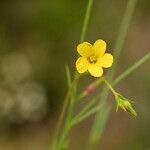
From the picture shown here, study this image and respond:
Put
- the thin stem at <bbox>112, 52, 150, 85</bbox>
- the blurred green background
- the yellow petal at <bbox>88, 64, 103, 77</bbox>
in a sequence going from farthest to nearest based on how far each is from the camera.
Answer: the blurred green background → the thin stem at <bbox>112, 52, 150, 85</bbox> → the yellow petal at <bbox>88, 64, 103, 77</bbox>

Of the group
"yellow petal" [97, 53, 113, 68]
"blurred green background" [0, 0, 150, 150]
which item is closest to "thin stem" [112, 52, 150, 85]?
"yellow petal" [97, 53, 113, 68]

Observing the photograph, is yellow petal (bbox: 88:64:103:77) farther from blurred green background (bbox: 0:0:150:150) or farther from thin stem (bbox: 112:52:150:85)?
blurred green background (bbox: 0:0:150:150)

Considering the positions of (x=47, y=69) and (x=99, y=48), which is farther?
(x=47, y=69)

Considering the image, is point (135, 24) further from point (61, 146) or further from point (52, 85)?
point (61, 146)

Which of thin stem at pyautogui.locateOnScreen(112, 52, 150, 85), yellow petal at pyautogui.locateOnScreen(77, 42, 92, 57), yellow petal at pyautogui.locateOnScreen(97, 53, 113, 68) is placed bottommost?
thin stem at pyautogui.locateOnScreen(112, 52, 150, 85)

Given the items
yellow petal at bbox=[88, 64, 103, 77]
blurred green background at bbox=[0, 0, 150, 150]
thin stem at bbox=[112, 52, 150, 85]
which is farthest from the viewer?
blurred green background at bbox=[0, 0, 150, 150]

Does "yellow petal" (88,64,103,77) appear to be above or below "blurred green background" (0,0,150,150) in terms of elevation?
above

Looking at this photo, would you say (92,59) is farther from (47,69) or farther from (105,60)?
(47,69)

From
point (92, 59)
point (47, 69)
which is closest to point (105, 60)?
point (92, 59)
